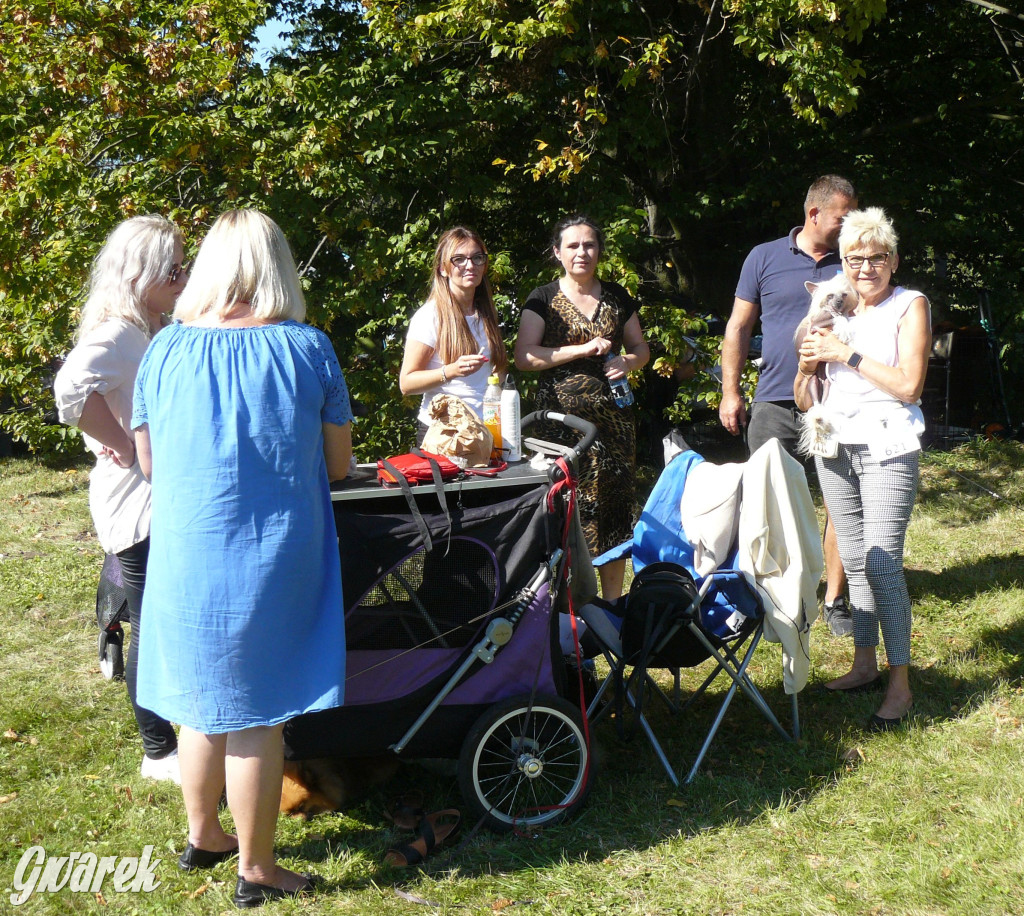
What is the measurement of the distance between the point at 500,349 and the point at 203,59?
3.30 metres

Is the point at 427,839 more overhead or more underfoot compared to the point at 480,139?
more underfoot

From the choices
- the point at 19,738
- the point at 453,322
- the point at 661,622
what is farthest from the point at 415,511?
the point at 19,738

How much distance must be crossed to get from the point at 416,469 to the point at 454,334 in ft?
4.33

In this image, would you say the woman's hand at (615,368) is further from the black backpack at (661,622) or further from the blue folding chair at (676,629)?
the black backpack at (661,622)

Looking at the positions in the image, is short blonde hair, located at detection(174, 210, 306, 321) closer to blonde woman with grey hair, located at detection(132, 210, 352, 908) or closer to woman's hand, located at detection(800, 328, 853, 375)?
blonde woman with grey hair, located at detection(132, 210, 352, 908)

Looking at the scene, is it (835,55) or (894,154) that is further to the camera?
(894,154)

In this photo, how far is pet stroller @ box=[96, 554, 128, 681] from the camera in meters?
3.59

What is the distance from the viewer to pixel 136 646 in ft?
11.2

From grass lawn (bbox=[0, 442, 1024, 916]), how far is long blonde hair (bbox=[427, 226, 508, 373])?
164cm

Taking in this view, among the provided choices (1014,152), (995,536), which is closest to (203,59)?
(995,536)

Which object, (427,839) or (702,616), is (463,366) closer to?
(702,616)

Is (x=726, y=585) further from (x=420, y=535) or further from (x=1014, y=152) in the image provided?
(x=1014, y=152)

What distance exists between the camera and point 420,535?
2.95m

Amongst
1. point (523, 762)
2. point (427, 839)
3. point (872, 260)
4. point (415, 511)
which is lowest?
point (427, 839)
